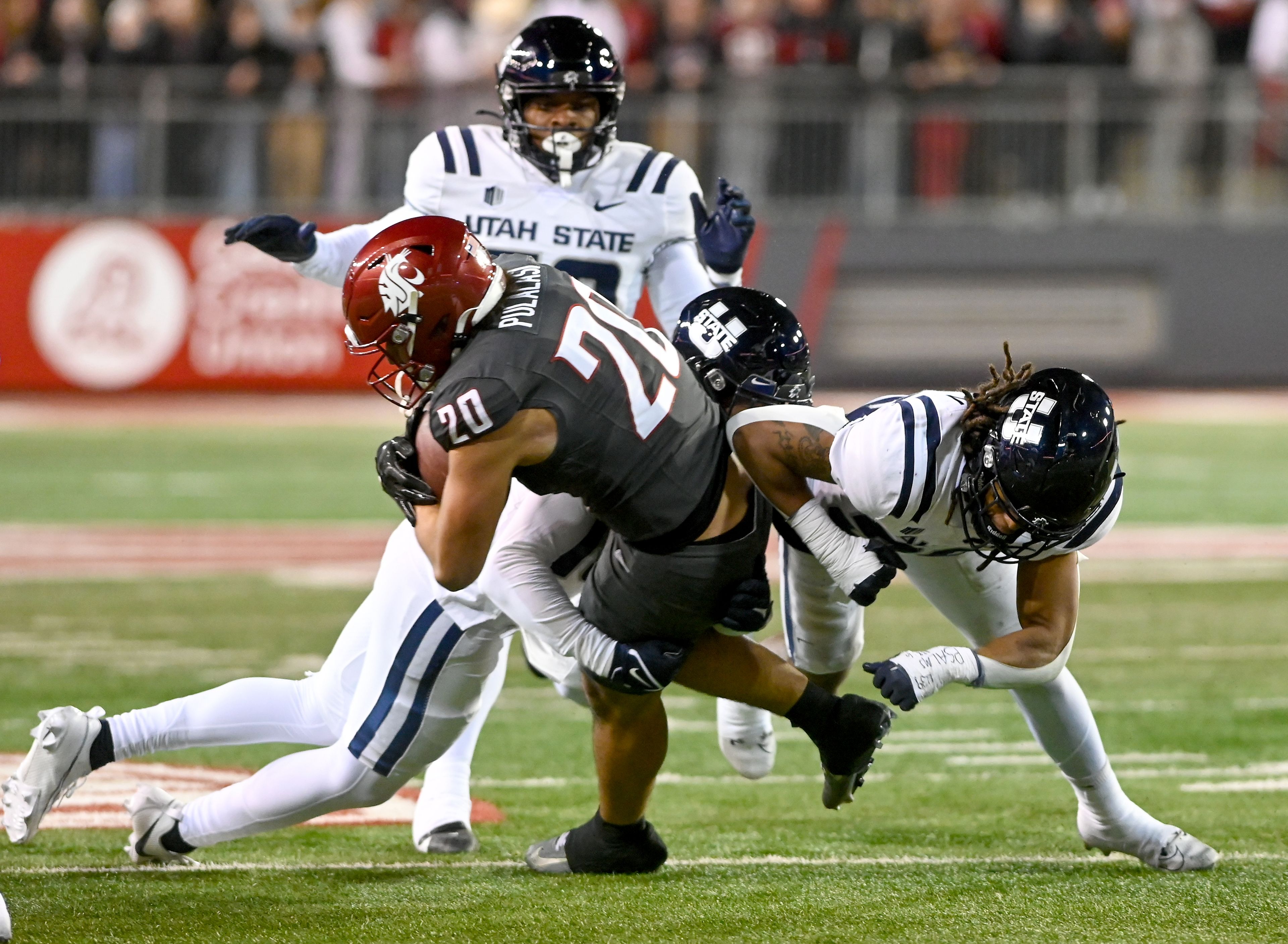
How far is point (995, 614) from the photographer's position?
3.93 m

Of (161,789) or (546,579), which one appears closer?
(546,579)

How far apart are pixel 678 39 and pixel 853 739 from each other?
37.2 feet

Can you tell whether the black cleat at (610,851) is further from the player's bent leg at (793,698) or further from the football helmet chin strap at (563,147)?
the football helmet chin strap at (563,147)

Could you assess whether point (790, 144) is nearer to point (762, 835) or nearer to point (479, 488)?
point (762, 835)

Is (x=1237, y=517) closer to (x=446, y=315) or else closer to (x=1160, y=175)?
(x=1160, y=175)

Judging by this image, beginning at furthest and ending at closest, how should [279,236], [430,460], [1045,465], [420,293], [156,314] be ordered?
[156,314], [279,236], [430,460], [420,293], [1045,465]

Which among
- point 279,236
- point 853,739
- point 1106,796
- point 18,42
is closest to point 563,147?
point 279,236

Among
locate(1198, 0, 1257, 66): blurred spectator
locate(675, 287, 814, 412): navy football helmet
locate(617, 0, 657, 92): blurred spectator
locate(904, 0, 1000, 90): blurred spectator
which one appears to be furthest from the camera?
locate(1198, 0, 1257, 66): blurred spectator

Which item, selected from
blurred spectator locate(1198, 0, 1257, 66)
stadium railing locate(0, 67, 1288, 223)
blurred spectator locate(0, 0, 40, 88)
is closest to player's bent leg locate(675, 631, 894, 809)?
stadium railing locate(0, 67, 1288, 223)

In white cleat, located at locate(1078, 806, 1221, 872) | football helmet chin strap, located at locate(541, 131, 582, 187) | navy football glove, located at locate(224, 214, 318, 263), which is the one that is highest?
football helmet chin strap, located at locate(541, 131, 582, 187)

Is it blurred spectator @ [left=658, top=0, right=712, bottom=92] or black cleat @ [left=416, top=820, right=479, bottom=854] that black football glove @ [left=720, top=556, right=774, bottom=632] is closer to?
black cleat @ [left=416, top=820, right=479, bottom=854]

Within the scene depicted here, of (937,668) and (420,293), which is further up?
(420,293)

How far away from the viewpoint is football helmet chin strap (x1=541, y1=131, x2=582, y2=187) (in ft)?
15.3

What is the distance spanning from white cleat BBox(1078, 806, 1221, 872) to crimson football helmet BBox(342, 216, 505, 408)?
65.3 inches
